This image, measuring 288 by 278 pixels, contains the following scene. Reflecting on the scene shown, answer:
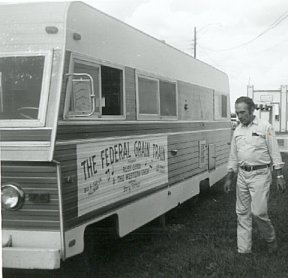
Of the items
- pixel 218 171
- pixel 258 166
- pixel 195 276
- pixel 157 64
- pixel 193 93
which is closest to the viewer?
pixel 195 276

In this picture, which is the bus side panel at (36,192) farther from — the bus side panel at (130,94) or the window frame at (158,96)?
the window frame at (158,96)

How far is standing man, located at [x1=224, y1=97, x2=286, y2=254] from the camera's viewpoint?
5.82m

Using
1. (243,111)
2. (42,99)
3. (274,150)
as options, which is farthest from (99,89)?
(274,150)

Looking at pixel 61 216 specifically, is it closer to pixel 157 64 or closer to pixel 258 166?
pixel 258 166

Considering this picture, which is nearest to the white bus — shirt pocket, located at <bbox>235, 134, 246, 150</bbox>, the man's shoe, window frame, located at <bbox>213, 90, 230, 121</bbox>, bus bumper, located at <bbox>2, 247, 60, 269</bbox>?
bus bumper, located at <bbox>2, 247, 60, 269</bbox>

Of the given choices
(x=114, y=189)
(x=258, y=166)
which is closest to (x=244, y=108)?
(x=258, y=166)

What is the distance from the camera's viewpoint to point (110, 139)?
539 centimetres

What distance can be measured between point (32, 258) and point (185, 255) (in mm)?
2288

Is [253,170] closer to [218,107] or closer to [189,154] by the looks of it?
[189,154]

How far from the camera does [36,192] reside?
431 cm

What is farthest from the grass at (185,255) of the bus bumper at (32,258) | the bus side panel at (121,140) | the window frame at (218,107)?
the window frame at (218,107)

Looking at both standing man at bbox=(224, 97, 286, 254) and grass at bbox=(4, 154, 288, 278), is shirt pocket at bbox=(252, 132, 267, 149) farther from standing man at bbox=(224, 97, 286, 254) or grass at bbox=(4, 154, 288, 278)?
grass at bbox=(4, 154, 288, 278)

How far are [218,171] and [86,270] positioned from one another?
5.36m

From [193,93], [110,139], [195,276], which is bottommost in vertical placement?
[195,276]
